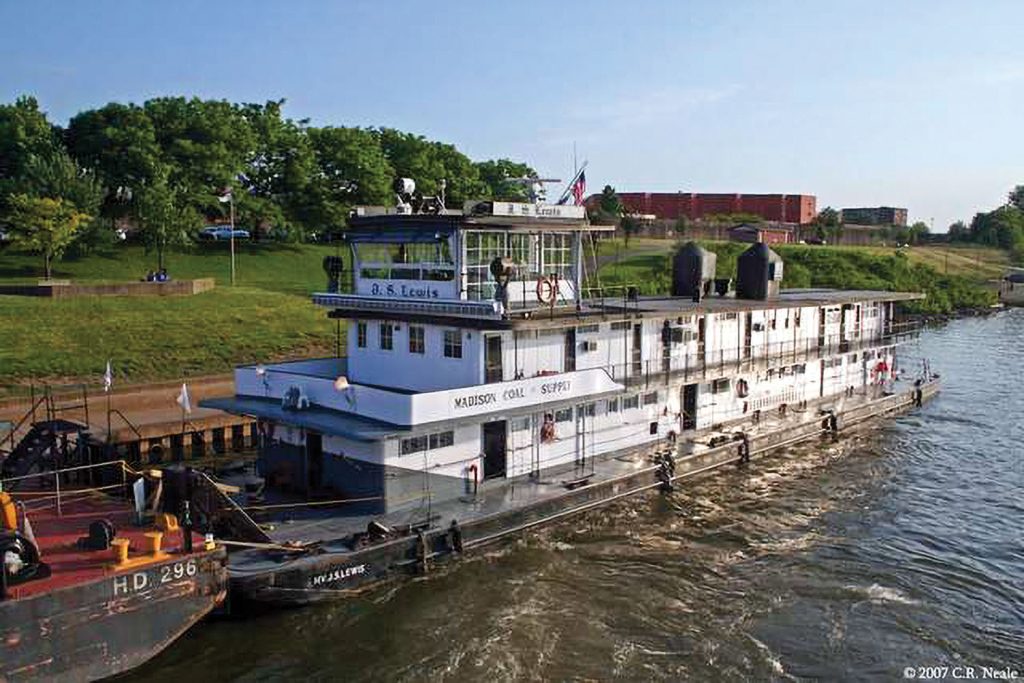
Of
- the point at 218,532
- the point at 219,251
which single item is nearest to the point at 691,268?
the point at 218,532

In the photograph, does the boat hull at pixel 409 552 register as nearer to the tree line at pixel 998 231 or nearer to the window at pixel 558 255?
the window at pixel 558 255

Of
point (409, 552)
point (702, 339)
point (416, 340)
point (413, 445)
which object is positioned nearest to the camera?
point (409, 552)

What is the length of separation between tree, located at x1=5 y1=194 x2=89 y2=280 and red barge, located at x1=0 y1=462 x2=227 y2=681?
41.5 meters

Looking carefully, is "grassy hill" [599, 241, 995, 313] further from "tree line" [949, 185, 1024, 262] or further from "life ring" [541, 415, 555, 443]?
"life ring" [541, 415, 555, 443]

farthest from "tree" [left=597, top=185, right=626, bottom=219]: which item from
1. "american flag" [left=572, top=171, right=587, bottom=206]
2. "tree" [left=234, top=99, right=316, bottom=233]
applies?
"american flag" [left=572, top=171, right=587, bottom=206]

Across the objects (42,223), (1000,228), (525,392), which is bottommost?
(525,392)

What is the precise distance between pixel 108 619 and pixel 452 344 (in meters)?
11.4

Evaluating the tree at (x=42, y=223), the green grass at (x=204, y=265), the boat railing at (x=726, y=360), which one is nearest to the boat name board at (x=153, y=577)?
the boat railing at (x=726, y=360)

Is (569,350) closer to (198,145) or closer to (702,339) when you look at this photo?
(702,339)

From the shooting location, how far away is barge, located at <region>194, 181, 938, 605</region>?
807 inches

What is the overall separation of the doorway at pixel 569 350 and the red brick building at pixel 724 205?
4995 inches

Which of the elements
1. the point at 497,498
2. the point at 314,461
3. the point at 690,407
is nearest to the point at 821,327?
the point at 690,407

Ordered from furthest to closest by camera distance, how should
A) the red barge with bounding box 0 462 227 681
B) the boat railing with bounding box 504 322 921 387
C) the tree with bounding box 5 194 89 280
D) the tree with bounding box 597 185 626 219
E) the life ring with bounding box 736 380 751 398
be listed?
the tree with bounding box 597 185 626 219 → the tree with bounding box 5 194 89 280 → the life ring with bounding box 736 380 751 398 → the boat railing with bounding box 504 322 921 387 → the red barge with bounding box 0 462 227 681

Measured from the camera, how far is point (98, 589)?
15836 mm
